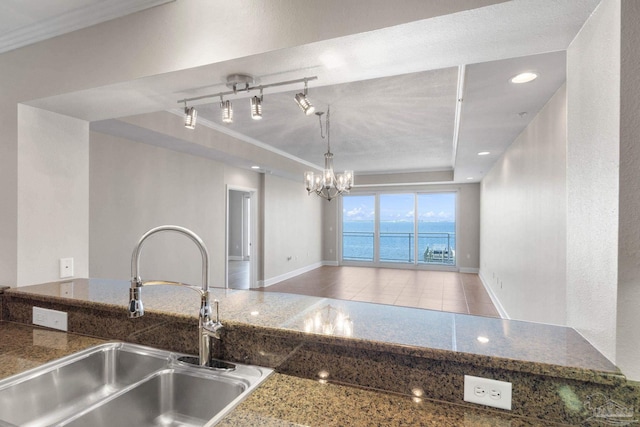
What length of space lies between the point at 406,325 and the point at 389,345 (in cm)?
21

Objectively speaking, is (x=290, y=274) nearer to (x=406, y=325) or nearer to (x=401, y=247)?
(x=401, y=247)

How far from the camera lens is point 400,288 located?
640 cm

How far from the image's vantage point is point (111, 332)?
1515mm

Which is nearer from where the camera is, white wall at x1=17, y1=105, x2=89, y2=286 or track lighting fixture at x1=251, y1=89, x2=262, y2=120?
track lighting fixture at x1=251, y1=89, x2=262, y2=120

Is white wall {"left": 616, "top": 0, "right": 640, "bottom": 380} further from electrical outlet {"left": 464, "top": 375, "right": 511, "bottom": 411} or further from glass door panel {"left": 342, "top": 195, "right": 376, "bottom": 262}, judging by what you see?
glass door panel {"left": 342, "top": 195, "right": 376, "bottom": 262}

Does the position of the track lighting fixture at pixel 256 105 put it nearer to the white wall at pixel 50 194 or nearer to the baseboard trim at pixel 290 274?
the white wall at pixel 50 194

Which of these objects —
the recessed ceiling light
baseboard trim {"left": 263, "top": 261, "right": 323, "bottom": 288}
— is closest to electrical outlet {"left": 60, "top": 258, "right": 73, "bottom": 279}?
the recessed ceiling light

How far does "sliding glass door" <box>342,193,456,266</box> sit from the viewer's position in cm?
898

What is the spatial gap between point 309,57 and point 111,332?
153cm

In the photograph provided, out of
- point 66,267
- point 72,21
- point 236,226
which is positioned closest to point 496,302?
point 66,267

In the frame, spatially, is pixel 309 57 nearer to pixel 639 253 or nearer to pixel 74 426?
pixel 639 253

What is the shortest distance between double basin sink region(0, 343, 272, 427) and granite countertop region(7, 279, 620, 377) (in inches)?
7.7

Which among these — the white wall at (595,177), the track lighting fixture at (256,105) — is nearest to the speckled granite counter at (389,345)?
the white wall at (595,177)

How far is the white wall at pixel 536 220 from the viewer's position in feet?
7.86
